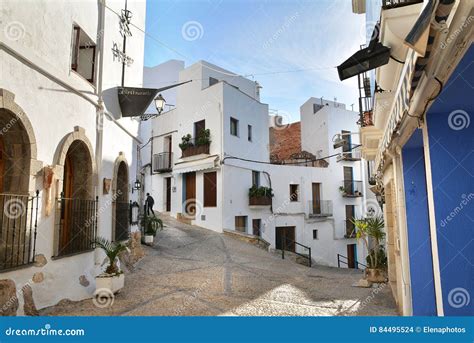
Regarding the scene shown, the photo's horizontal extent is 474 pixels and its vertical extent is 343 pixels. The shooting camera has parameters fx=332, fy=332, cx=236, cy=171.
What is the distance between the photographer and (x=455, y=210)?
10.9ft

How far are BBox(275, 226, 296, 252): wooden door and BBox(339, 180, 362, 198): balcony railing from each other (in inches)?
199

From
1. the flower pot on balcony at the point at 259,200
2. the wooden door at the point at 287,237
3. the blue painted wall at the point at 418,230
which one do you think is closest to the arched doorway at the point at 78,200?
the blue painted wall at the point at 418,230

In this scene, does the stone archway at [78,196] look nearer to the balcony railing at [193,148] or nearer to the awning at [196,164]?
the awning at [196,164]

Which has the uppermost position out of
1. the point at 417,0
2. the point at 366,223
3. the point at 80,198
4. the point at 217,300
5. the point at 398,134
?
the point at 417,0

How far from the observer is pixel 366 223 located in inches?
333

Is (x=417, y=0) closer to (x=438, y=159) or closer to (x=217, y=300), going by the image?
(x=438, y=159)

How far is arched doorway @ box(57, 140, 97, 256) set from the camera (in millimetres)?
6520

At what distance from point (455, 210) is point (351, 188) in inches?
797

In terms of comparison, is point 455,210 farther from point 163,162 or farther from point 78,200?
point 163,162

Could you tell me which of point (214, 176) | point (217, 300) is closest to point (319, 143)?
point (214, 176)

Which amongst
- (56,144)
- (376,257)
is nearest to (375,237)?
(376,257)

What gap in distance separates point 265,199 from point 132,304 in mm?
12828

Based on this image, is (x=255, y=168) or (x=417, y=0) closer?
(x=417, y=0)

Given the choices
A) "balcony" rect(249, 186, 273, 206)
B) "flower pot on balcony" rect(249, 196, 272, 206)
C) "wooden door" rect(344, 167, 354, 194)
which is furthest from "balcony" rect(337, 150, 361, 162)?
"flower pot on balcony" rect(249, 196, 272, 206)
